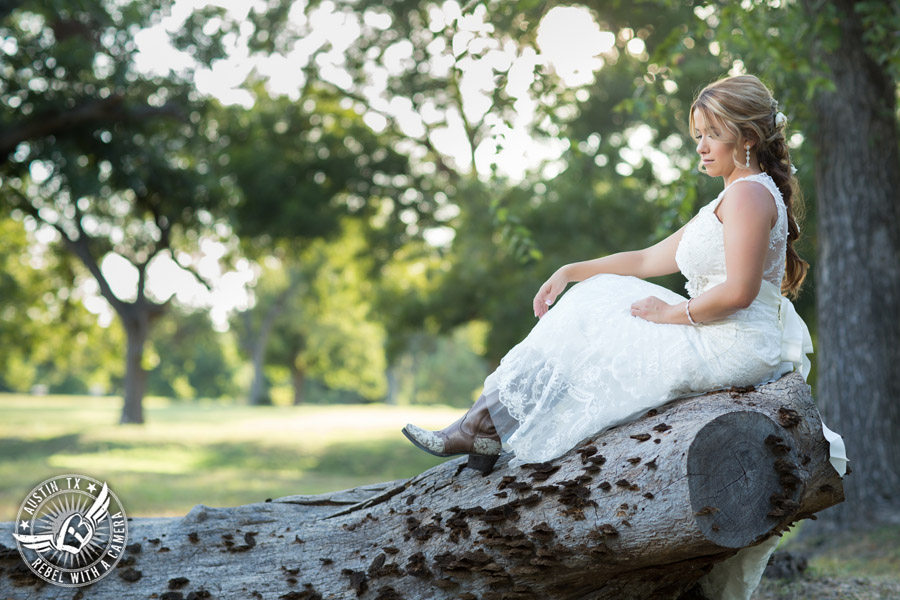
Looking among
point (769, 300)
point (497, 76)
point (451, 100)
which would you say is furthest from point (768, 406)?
point (451, 100)

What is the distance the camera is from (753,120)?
3381 mm

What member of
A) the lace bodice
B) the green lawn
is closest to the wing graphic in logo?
the lace bodice

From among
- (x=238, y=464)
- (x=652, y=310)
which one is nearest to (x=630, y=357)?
(x=652, y=310)

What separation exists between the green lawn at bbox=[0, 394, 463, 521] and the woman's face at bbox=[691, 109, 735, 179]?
7833 mm

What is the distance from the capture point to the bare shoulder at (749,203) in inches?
126

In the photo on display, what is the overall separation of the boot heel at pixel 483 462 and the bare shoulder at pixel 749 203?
138 cm

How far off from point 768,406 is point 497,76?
10.6 ft

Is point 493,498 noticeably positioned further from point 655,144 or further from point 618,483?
point 655,144

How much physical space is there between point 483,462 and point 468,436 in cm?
16

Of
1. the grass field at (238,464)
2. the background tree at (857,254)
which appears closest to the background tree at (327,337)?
the grass field at (238,464)

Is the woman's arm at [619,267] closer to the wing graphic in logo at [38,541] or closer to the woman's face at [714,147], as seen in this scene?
the woman's face at [714,147]

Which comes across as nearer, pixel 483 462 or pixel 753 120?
pixel 753 120

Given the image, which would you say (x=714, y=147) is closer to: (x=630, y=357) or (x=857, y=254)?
(x=630, y=357)

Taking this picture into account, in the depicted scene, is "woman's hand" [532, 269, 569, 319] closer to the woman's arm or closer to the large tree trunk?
the woman's arm
